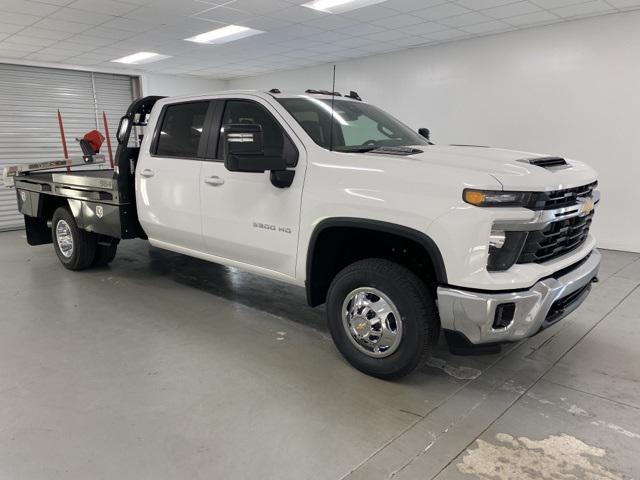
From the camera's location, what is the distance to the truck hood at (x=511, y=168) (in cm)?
241

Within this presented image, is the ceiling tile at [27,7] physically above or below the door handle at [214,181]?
above

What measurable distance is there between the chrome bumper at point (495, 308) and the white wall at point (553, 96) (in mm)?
5663

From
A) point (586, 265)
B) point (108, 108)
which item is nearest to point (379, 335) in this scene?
point (586, 265)

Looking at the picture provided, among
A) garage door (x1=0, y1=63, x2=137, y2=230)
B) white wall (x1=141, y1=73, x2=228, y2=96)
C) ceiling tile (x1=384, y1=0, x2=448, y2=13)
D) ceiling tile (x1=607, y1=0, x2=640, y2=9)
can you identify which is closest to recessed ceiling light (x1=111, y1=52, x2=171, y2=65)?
garage door (x1=0, y1=63, x2=137, y2=230)

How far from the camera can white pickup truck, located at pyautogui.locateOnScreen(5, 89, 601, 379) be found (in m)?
2.42

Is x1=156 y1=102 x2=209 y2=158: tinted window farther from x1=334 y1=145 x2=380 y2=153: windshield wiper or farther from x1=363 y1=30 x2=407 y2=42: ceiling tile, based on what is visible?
x1=363 y1=30 x2=407 y2=42: ceiling tile

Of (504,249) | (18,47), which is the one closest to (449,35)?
(504,249)

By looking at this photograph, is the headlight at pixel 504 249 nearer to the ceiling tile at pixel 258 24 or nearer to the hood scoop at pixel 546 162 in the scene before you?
the hood scoop at pixel 546 162

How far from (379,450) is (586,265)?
1817mm

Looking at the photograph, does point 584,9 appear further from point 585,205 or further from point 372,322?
point 372,322

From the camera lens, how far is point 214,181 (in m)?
3.72

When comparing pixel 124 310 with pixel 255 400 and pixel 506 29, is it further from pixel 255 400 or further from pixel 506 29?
pixel 506 29

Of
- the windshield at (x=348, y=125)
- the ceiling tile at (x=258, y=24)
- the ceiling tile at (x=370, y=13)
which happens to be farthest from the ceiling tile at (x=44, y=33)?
the windshield at (x=348, y=125)

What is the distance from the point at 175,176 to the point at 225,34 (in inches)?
208
